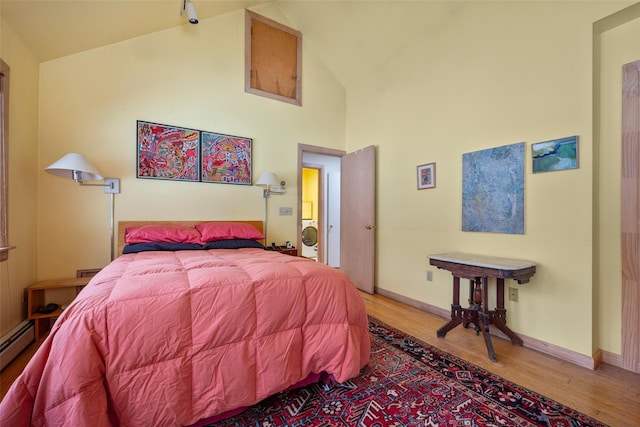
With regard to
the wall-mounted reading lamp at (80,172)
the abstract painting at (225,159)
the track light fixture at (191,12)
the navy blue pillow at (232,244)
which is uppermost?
the track light fixture at (191,12)

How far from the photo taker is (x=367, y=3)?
313cm

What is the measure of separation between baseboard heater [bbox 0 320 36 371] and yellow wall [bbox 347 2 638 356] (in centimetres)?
347

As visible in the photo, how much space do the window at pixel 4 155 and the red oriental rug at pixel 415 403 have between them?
81.0 inches

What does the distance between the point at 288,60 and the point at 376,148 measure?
1.74m

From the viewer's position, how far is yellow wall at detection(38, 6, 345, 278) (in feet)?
8.49

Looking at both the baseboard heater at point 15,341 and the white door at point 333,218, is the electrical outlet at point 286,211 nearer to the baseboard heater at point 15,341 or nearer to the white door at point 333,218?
the white door at point 333,218

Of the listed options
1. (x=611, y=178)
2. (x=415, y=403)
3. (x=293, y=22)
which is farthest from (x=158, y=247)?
(x=611, y=178)

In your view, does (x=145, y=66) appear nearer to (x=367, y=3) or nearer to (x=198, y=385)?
(x=367, y=3)

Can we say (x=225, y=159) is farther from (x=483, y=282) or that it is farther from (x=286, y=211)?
(x=483, y=282)

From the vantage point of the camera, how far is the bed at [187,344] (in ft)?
3.44

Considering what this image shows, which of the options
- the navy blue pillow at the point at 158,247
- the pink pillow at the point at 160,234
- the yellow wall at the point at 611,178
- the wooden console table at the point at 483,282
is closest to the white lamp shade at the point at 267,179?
the pink pillow at the point at 160,234

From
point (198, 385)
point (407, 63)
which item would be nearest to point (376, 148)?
point (407, 63)

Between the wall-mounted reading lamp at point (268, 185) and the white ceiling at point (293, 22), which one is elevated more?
the white ceiling at point (293, 22)

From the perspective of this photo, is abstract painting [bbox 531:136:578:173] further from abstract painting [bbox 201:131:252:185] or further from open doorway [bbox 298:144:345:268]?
open doorway [bbox 298:144:345:268]
